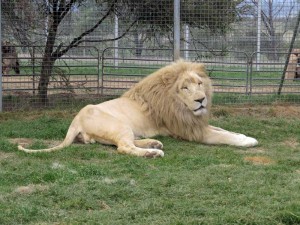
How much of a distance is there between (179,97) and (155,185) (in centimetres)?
235

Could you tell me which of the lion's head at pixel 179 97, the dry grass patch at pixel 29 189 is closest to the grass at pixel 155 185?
the dry grass patch at pixel 29 189

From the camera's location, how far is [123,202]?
13.2 ft

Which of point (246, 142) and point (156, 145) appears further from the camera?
point (246, 142)

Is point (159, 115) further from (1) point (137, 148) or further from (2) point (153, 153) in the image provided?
(2) point (153, 153)

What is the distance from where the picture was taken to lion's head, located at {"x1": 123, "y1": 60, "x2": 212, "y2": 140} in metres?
6.57

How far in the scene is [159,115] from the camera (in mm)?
6789

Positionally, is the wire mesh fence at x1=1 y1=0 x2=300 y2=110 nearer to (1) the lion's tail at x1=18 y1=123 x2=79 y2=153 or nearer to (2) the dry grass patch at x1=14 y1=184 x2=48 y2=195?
(1) the lion's tail at x1=18 y1=123 x2=79 y2=153

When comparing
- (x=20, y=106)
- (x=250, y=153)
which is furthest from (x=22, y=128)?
(x=250, y=153)

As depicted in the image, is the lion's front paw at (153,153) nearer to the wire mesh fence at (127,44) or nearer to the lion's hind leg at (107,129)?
the lion's hind leg at (107,129)

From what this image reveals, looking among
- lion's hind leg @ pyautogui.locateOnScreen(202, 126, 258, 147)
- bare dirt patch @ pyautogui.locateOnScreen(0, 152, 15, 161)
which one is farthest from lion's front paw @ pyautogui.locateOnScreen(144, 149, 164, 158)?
bare dirt patch @ pyautogui.locateOnScreen(0, 152, 15, 161)

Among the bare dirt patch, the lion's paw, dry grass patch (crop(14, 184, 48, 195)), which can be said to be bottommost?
the bare dirt patch

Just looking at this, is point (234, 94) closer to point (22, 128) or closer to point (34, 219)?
point (22, 128)

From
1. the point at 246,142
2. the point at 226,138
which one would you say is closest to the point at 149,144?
the point at 226,138

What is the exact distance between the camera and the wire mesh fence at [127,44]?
945 centimetres
